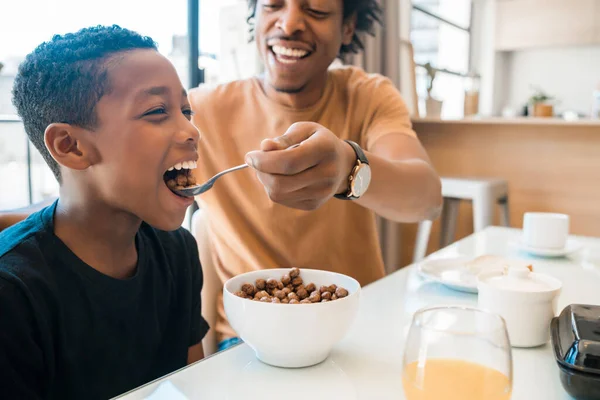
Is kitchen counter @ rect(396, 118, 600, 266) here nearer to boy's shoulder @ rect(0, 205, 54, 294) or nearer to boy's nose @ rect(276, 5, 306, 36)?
boy's nose @ rect(276, 5, 306, 36)

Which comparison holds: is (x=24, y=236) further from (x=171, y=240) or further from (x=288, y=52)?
(x=288, y=52)

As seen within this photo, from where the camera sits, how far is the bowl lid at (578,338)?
2.03ft

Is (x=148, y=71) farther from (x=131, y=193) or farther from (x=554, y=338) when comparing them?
(x=554, y=338)

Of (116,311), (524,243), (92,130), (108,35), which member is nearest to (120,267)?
(116,311)

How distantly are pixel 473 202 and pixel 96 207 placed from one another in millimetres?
2317

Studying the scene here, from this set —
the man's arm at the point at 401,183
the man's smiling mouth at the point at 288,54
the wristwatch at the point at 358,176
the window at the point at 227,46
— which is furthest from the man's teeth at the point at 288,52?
the window at the point at 227,46

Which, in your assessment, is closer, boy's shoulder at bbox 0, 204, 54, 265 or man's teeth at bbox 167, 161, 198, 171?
boy's shoulder at bbox 0, 204, 54, 265

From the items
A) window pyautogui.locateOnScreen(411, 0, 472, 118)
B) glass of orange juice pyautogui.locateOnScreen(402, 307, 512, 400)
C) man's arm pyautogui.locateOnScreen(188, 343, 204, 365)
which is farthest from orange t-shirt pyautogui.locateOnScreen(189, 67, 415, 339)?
window pyautogui.locateOnScreen(411, 0, 472, 118)

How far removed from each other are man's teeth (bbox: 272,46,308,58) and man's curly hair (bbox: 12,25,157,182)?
54 cm

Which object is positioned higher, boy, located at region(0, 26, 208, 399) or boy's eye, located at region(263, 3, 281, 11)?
boy's eye, located at region(263, 3, 281, 11)

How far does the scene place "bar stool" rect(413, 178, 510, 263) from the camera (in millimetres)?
2809

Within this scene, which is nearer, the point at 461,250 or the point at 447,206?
the point at 461,250

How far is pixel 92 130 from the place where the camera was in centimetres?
85

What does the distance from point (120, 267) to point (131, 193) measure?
5.0 inches
